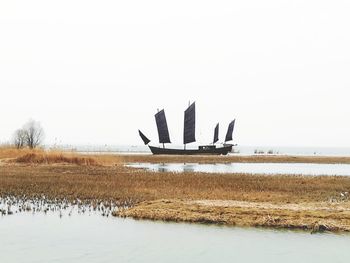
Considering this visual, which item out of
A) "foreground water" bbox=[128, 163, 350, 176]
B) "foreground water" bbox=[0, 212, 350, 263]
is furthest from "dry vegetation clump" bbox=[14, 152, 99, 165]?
"foreground water" bbox=[0, 212, 350, 263]

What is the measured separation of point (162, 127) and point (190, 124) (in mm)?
4845

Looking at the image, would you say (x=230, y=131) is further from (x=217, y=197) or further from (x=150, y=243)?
(x=150, y=243)

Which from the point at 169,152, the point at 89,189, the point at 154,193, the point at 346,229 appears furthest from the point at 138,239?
the point at 169,152

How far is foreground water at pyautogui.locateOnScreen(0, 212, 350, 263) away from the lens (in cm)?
1335

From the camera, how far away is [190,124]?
8331cm

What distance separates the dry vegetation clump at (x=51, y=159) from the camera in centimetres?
4619

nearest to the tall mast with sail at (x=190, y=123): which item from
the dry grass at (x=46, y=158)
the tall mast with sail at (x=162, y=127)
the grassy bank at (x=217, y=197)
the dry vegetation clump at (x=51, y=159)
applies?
the tall mast with sail at (x=162, y=127)

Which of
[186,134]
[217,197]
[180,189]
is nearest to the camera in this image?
[217,197]

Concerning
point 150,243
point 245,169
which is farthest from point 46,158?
point 150,243

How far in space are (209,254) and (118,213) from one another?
5383 millimetres

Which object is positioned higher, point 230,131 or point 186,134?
point 230,131

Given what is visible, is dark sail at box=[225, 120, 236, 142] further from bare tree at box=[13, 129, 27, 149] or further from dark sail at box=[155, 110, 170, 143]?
bare tree at box=[13, 129, 27, 149]

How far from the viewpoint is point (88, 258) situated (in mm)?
13008

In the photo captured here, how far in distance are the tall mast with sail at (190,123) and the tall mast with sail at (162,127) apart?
127 inches
